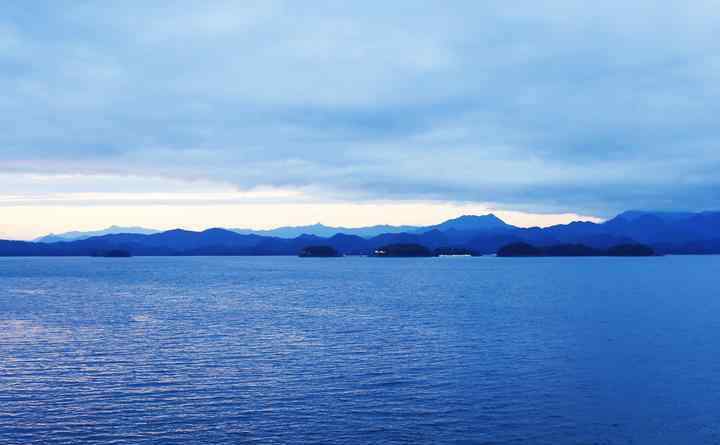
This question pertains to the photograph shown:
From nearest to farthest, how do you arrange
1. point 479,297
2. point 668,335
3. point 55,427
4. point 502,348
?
point 55,427 → point 502,348 → point 668,335 → point 479,297

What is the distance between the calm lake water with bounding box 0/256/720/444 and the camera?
107ft

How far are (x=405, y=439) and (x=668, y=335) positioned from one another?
152ft

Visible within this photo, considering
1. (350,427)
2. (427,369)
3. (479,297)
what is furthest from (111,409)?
(479,297)

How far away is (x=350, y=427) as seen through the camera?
32.9 m

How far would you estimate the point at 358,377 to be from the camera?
143 ft

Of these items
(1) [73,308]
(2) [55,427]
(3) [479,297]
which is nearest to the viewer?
(2) [55,427]

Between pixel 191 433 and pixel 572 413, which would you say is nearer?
pixel 191 433

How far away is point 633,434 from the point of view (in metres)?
32.6

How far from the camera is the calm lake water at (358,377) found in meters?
32.7

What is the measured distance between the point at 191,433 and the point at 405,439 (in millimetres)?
10273

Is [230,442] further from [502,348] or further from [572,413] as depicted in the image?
[502,348]

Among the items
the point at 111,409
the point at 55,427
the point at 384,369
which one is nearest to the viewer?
the point at 55,427

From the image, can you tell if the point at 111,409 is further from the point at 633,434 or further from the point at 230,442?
the point at 633,434

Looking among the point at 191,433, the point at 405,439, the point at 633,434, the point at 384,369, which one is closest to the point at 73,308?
the point at 384,369
